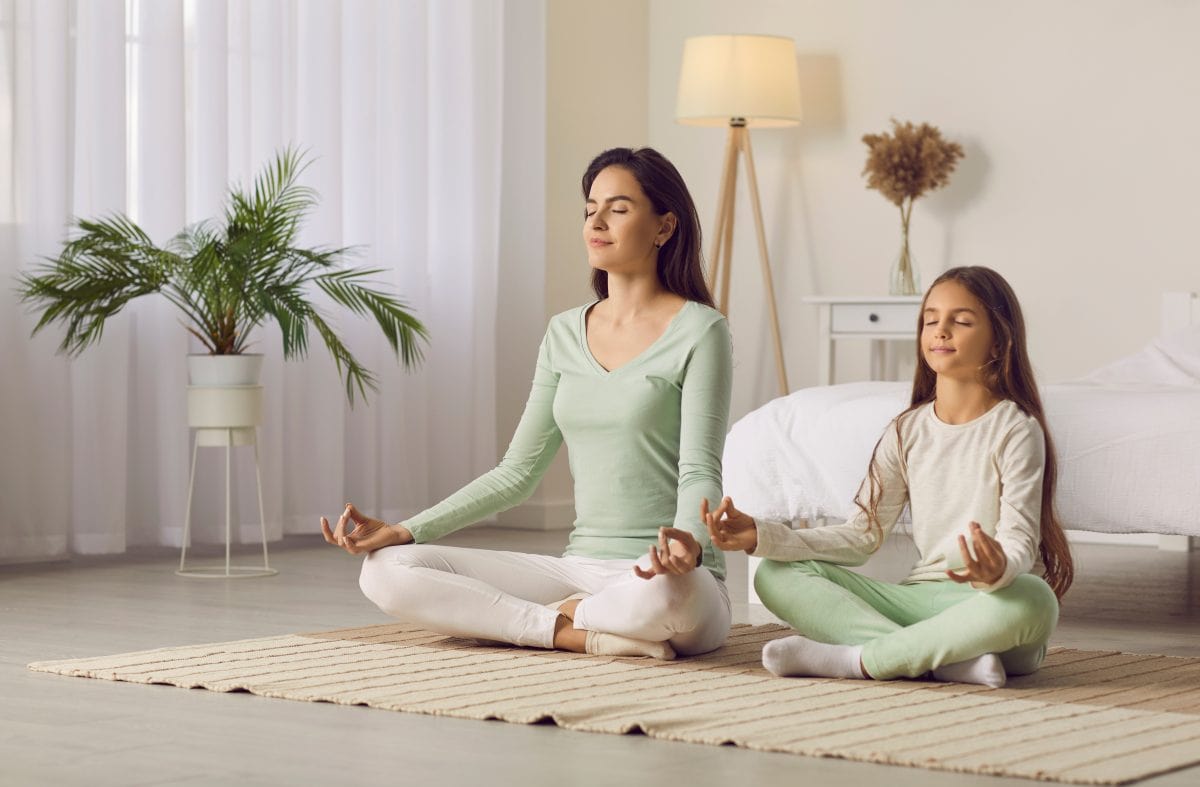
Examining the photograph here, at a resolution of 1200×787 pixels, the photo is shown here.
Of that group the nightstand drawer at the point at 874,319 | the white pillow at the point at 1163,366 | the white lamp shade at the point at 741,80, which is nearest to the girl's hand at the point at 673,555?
the white pillow at the point at 1163,366

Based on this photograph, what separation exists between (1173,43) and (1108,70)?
20cm

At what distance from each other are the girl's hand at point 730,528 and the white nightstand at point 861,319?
9.04 feet

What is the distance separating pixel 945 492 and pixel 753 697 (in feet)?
1.56

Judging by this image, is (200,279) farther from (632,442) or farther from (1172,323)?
(1172,323)

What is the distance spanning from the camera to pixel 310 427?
A: 191 inches

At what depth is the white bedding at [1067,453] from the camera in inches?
120

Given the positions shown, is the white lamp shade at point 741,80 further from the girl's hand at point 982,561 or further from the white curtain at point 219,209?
the girl's hand at point 982,561

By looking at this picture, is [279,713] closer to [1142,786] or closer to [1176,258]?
[1142,786]

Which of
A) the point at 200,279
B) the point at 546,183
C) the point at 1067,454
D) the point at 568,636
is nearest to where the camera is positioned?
the point at 568,636

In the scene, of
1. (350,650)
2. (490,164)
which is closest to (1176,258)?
(490,164)

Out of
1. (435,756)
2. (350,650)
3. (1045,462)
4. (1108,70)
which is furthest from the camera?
(1108,70)

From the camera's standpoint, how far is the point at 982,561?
2.20 m

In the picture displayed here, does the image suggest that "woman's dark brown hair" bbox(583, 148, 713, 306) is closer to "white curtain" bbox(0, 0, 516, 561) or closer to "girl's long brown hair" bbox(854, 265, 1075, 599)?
"girl's long brown hair" bbox(854, 265, 1075, 599)

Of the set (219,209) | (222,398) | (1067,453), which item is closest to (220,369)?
(222,398)
